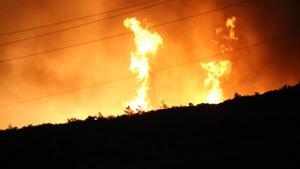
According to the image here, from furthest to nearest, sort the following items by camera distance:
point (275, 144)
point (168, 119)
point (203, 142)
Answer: point (168, 119) → point (203, 142) → point (275, 144)

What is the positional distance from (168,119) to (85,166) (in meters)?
5.55

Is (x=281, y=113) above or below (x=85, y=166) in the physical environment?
above

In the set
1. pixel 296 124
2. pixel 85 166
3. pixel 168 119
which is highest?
pixel 168 119

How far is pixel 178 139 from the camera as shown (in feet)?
69.8

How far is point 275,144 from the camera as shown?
19.0 meters

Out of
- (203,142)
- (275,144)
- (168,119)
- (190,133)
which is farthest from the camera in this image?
(168,119)

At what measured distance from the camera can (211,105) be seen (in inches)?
971

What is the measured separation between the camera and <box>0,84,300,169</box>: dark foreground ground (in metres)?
18.4

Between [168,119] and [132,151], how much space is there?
3656 millimetres

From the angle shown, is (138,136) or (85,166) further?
(138,136)

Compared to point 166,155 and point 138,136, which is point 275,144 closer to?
point 166,155

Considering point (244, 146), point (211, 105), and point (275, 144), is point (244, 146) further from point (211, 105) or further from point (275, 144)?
point (211, 105)

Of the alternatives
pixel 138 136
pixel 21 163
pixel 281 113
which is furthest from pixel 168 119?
pixel 21 163

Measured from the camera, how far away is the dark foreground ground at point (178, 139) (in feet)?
60.4
